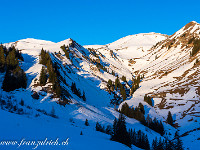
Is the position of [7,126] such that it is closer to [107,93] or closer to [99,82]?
[107,93]

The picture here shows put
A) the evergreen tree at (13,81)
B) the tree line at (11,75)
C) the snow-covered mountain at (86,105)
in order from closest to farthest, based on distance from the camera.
→ the snow-covered mountain at (86,105), the evergreen tree at (13,81), the tree line at (11,75)

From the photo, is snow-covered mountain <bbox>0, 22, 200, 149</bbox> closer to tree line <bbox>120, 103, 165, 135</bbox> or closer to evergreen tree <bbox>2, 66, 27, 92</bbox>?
evergreen tree <bbox>2, 66, 27, 92</bbox>

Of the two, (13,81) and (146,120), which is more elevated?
(13,81)

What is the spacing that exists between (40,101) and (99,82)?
186ft

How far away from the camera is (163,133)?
53.2 meters

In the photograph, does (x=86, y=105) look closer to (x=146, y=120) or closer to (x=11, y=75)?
(x=11, y=75)

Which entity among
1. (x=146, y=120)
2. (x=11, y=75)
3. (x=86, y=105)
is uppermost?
(x=11, y=75)

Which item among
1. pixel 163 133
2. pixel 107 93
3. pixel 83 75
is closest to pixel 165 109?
pixel 163 133

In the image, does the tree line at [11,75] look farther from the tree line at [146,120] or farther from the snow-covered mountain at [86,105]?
the tree line at [146,120]

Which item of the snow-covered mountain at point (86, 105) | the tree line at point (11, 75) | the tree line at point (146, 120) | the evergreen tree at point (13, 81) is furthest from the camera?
the tree line at point (146, 120)

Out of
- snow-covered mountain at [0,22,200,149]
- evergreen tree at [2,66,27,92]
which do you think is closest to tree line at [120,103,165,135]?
snow-covered mountain at [0,22,200,149]

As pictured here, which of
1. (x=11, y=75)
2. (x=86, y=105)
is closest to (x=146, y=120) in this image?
(x=86, y=105)

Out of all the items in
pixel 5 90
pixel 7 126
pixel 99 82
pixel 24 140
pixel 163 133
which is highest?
pixel 99 82

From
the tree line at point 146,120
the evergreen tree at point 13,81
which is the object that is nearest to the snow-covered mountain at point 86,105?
the evergreen tree at point 13,81
